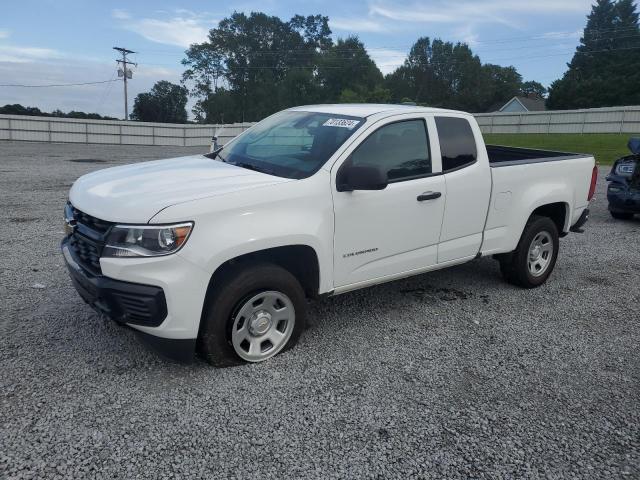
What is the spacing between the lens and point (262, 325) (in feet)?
12.1

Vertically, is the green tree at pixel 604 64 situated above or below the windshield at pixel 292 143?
above

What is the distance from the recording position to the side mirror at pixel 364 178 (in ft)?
12.0

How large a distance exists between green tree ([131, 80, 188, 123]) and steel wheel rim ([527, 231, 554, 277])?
74.8m

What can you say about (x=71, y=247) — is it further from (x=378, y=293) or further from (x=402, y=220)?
(x=378, y=293)

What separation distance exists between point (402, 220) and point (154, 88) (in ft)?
273

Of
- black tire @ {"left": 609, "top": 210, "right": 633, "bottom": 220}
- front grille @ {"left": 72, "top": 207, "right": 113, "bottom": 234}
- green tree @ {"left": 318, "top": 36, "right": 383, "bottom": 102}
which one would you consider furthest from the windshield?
green tree @ {"left": 318, "top": 36, "right": 383, "bottom": 102}

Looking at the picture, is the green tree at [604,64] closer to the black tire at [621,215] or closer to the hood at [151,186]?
the black tire at [621,215]

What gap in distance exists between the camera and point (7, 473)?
2572 millimetres

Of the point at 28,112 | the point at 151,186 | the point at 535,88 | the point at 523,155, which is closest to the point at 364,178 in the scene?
the point at 151,186

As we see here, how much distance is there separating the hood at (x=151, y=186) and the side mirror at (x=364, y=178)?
451 millimetres

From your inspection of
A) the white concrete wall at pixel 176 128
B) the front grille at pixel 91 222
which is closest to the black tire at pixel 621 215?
the front grille at pixel 91 222

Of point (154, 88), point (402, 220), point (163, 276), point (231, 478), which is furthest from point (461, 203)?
point (154, 88)

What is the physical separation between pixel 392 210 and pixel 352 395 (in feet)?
4.86

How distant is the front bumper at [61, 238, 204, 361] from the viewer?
3154mm
